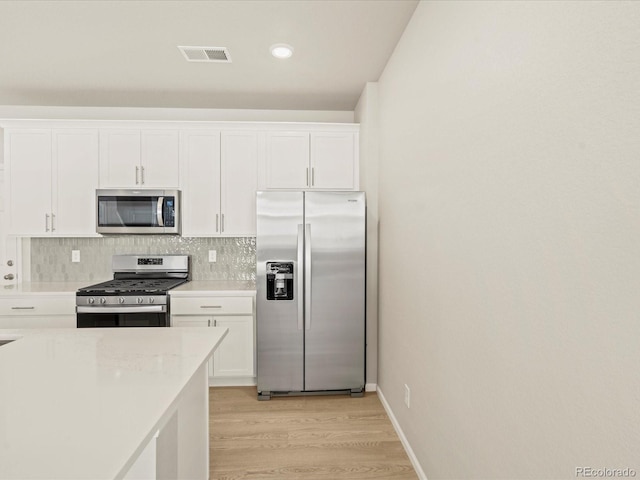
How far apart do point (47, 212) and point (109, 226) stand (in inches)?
24.4

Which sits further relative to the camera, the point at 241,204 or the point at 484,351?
the point at 241,204

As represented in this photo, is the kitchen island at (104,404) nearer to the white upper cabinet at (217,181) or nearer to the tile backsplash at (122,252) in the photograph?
the white upper cabinet at (217,181)

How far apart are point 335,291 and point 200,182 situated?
5.49ft

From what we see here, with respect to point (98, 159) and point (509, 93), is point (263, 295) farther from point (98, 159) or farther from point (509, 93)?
point (509, 93)

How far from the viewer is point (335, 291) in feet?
10.4

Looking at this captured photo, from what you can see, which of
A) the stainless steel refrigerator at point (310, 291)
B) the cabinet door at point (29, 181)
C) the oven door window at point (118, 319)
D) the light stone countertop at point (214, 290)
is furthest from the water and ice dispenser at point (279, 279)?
the cabinet door at point (29, 181)

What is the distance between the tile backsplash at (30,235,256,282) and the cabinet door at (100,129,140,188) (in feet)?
1.98

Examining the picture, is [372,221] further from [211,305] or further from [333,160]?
[211,305]

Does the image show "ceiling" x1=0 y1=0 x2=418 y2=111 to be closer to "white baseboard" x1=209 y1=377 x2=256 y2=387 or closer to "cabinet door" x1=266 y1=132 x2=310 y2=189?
"cabinet door" x1=266 y1=132 x2=310 y2=189

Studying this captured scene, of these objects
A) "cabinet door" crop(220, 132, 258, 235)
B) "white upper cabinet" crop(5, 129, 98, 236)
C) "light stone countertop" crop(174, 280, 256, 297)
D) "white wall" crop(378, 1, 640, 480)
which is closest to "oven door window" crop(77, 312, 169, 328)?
"light stone countertop" crop(174, 280, 256, 297)

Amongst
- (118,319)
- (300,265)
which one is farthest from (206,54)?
(118,319)

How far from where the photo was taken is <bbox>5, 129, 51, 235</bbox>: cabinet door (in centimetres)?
352

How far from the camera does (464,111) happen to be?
1.57m

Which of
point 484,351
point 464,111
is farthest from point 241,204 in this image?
point 484,351
